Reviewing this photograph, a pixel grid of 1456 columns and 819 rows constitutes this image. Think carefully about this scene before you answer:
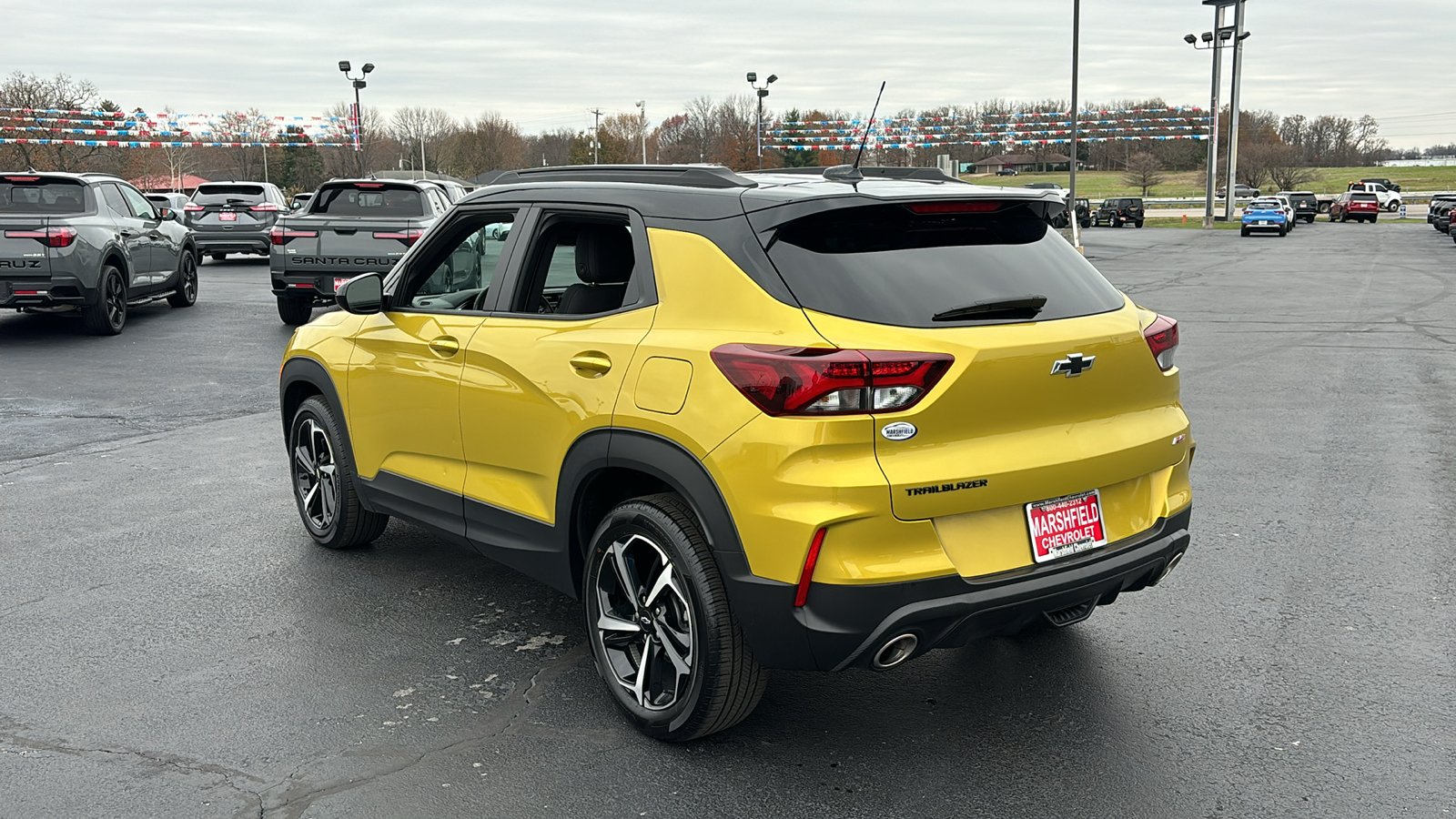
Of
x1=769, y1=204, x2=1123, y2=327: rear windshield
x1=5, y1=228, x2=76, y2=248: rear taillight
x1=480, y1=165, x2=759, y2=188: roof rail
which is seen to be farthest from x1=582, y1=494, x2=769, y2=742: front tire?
x1=5, y1=228, x2=76, y2=248: rear taillight

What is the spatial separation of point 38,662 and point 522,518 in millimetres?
1930

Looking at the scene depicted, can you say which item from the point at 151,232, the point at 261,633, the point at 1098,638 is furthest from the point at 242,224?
the point at 1098,638

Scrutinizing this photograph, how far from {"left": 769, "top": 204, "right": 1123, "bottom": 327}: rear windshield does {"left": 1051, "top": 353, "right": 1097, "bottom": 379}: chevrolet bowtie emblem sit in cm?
15

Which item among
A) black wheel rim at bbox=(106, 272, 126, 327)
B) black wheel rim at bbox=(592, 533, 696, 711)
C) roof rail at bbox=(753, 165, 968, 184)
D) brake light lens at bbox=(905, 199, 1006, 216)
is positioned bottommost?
black wheel rim at bbox=(592, 533, 696, 711)

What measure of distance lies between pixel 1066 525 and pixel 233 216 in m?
24.3

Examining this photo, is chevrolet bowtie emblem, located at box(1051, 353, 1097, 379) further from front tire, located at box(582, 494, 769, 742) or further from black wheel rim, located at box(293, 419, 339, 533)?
black wheel rim, located at box(293, 419, 339, 533)

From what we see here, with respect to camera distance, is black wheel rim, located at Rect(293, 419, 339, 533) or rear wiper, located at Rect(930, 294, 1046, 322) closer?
rear wiper, located at Rect(930, 294, 1046, 322)

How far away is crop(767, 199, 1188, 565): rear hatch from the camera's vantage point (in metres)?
3.33

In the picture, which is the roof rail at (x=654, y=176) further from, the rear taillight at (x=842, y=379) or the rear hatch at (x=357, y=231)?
the rear hatch at (x=357, y=231)

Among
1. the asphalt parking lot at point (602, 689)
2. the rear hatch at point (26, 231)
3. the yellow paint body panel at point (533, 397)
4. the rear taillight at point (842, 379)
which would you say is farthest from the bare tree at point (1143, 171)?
the rear taillight at point (842, 379)

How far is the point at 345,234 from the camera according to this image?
47.2ft

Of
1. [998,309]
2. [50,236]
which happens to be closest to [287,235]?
[50,236]

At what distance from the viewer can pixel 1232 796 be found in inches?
136

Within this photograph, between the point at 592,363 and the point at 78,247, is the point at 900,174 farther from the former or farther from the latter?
the point at 78,247
